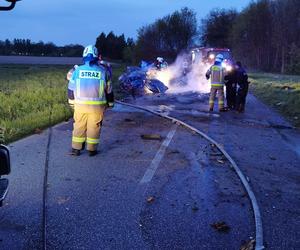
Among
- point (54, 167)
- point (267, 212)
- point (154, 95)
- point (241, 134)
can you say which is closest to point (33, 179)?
point (54, 167)

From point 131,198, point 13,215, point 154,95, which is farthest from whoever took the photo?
point 154,95

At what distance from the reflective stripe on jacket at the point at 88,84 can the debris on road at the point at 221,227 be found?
387cm

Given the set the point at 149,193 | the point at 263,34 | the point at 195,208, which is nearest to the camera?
the point at 195,208

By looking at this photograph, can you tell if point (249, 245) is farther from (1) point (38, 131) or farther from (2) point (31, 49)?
(2) point (31, 49)

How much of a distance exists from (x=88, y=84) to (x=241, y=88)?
29.2ft

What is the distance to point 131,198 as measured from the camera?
6.61 meters

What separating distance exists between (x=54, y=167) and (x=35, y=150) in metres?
1.34

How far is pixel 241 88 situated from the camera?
1691cm

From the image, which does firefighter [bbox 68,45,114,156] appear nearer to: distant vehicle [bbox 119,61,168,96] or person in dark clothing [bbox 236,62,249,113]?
person in dark clothing [bbox 236,62,249,113]

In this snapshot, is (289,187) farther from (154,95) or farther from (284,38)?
(284,38)

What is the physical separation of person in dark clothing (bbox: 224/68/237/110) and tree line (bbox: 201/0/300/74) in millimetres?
39479

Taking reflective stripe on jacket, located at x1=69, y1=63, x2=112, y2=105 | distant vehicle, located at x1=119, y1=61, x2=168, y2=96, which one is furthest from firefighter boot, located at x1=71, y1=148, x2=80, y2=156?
distant vehicle, located at x1=119, y1=61, x2=168, y2=96

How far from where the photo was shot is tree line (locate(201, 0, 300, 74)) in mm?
61750

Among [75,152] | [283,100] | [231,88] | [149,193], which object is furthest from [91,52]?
[283,100]
